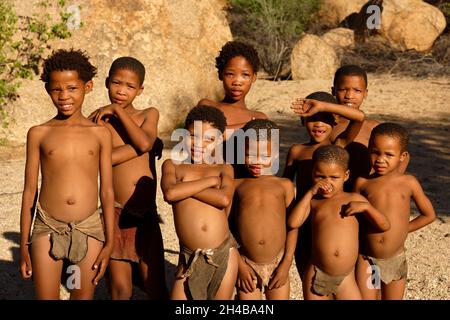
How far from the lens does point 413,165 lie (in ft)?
23.0

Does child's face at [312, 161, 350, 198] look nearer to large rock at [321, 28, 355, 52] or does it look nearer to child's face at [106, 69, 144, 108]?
child's face at [106, 69, 144, 108]

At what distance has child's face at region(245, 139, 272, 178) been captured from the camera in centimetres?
328

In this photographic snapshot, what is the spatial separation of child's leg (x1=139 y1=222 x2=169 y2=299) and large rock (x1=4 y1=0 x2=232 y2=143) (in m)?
3.53

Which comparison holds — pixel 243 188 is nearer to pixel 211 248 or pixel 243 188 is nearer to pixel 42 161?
pixel 211 248

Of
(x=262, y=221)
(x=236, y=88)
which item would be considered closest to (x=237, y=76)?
(x=236, y=88)

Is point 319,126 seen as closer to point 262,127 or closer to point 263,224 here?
point 262,127

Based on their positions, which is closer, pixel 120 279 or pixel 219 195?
pixel 219 195

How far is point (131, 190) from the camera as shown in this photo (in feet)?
11.8

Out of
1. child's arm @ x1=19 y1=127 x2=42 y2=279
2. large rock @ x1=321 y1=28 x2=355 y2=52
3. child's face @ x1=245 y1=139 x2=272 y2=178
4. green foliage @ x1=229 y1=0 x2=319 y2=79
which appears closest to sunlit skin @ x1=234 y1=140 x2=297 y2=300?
child's face @ x1=245 y1=139 x2=272 y2=178

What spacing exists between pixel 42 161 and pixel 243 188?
951mm

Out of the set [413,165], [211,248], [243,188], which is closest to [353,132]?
[243,188]

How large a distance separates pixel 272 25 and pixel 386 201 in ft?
32.6

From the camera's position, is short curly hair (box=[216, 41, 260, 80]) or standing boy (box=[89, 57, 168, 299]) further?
short curly hair (box=[216, 41, 260, 80])

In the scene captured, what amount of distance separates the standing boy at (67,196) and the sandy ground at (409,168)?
1.12m
